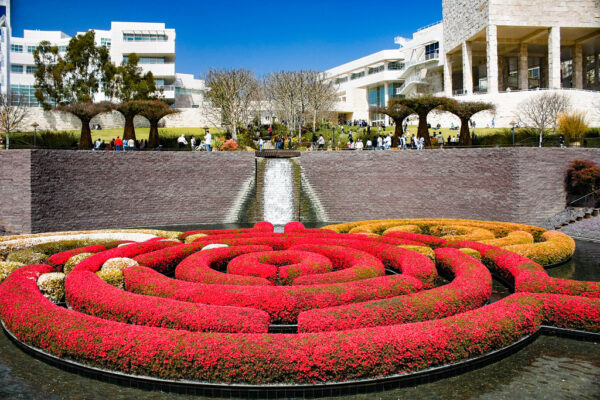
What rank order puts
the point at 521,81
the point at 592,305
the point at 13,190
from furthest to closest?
the point at 521,81 → the point at 13,190 → the point at 592,305

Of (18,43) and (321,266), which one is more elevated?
(18,43)

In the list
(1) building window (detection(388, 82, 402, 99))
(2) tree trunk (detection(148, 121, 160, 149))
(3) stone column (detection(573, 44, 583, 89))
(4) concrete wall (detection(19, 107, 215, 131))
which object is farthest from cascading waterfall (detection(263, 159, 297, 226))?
(1) building window (detection(388, 82, 402, 99))

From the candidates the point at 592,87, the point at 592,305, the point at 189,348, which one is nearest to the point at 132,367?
the point at 189,348

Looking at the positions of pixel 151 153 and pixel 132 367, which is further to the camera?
pixel 151 153

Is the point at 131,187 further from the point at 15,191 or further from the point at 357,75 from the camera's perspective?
the point at 357,75

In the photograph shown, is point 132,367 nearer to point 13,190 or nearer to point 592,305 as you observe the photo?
point 592,305

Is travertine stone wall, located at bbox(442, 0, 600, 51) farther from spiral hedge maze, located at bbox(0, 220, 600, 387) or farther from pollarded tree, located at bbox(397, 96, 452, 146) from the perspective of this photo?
spiral hedge maze, located at bbox(0, 220, 600, 387)

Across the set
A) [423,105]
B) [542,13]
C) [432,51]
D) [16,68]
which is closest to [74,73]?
[16,68]

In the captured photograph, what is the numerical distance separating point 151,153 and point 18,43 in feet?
192

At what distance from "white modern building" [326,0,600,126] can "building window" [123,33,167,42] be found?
36569 millimetres

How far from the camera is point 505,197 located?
1155 inches

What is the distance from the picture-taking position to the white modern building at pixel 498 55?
53.8 meters

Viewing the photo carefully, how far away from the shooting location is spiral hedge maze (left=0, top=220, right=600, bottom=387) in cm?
903

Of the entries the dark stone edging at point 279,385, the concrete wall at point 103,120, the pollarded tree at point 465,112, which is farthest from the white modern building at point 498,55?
the dark stone edging at point 279,385
